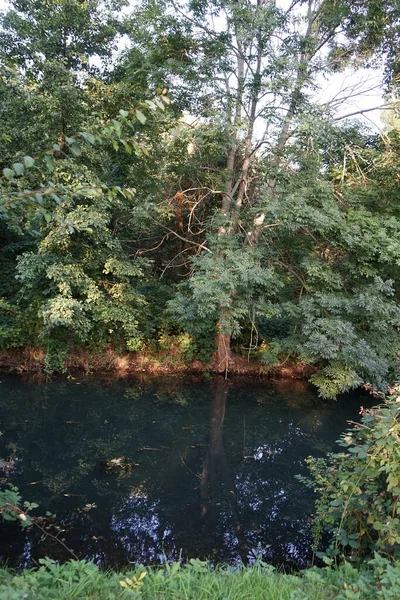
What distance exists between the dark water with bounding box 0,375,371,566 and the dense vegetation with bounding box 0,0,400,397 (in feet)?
4.06

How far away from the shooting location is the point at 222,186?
10.3 metres

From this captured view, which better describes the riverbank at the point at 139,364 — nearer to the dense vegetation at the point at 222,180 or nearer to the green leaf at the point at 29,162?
the dense vegetation at the point at 222,180

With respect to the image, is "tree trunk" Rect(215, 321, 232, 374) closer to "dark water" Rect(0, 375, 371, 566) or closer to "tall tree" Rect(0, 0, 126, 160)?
"dark water" Rect(0, 375, 371, 566)


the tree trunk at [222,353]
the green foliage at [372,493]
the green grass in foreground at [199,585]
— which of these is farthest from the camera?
the tree trunk at [222,353]

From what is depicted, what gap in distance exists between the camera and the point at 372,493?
290cm

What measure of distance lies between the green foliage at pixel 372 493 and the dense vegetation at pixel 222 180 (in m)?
5.54

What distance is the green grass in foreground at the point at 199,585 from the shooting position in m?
2.21

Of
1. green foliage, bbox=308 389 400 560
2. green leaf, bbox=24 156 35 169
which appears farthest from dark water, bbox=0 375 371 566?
green leaf, bbox=24 156 35 169

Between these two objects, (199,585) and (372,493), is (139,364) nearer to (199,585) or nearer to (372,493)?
(372,493)

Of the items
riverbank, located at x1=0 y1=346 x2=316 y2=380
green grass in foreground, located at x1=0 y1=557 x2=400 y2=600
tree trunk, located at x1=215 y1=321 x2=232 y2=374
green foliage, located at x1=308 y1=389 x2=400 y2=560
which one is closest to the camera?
green grass in foreground, located at x1=0 y1=557 x2=400 y2=600

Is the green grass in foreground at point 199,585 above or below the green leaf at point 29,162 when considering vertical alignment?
below

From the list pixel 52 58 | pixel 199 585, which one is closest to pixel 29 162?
pixel 199 585

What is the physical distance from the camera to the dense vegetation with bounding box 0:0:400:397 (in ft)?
27.8

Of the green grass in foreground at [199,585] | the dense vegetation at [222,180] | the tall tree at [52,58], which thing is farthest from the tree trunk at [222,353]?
the green grass in foreground at [199,585]
